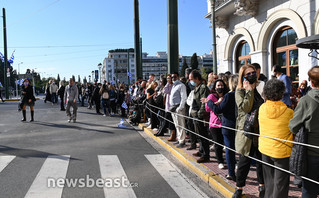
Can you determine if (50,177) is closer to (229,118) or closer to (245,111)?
(229,118)

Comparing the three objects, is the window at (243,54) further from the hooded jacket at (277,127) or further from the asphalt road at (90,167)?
the hooded jacket at (277,127)

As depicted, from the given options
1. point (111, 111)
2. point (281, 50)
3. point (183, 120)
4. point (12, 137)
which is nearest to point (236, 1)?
point (281, 50)

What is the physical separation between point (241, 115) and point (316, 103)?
4.09ft

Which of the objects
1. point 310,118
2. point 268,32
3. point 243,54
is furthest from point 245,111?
point 243,54

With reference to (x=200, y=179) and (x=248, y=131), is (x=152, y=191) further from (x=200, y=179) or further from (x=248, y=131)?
(x=248, y=131)

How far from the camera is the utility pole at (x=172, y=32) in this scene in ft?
28.8

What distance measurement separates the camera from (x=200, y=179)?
5215 millimetres

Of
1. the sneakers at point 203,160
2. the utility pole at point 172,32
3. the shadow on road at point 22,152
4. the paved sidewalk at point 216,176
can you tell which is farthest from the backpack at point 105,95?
the sneakers at point 203,160

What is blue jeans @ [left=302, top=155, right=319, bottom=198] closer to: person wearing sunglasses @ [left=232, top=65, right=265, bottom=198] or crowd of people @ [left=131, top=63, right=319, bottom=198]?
crowd of people @ [left=131, top=63, right=319, bottom=198]

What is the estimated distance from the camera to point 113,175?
532 cm

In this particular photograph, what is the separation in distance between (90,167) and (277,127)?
3.85 metres

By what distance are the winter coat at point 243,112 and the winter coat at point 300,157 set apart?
0.86 metres

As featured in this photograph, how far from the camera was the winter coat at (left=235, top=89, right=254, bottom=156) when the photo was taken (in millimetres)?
3871

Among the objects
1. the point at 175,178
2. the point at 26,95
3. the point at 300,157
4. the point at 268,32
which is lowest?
the point at 175,178
